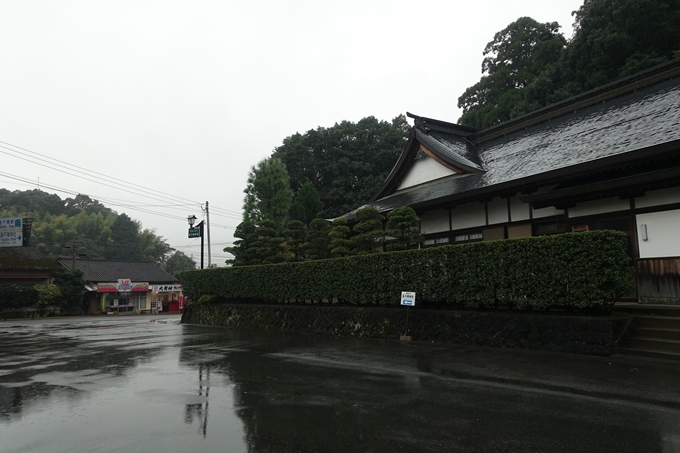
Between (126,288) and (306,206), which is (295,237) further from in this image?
(126,288)

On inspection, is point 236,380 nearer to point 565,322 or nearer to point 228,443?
point 228,443

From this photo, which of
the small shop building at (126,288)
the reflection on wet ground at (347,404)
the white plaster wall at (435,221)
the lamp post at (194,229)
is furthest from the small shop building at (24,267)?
the white plaster wall at (435,221)

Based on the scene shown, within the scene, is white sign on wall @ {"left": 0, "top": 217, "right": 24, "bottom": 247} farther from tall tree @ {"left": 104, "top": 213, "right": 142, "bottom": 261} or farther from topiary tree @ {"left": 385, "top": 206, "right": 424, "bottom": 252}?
tall tree @ {"left": 104, "top": 213, "right": 142, "bottom": 261}

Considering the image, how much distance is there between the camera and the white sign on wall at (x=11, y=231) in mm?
25922

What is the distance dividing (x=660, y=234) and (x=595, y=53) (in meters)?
22.8

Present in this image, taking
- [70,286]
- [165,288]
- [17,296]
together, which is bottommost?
[17,296]

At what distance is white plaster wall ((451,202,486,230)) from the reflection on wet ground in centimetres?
593

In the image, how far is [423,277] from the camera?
11.5 meters

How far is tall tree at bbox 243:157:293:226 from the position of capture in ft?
82.8

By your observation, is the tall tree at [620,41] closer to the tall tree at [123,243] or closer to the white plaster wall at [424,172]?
the white plaster wall at [424,172]

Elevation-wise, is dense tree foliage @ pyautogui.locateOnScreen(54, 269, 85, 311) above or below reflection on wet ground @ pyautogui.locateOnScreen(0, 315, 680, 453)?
above

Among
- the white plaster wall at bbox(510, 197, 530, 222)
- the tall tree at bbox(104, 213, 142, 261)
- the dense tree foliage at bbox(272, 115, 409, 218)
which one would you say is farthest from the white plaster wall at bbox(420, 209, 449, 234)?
the tall tree at bbox(104, 213, 142, 261)

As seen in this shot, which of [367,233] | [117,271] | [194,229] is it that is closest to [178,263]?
[117,271]

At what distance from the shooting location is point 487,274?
1001 cm
